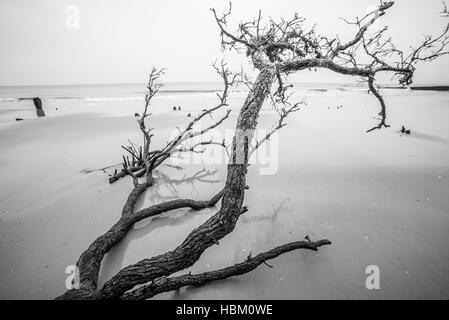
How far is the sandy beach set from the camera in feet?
9.24

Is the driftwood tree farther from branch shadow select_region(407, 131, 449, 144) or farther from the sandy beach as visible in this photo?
branch shadow select_region(407, 131, 449, 144)

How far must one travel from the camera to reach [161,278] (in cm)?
250

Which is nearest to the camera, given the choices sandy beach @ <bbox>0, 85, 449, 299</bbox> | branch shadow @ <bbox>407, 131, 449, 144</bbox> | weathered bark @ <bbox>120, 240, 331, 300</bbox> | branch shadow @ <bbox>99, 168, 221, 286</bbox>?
weathered bark @ <bbox>120, 240, 331, 300</bbox>

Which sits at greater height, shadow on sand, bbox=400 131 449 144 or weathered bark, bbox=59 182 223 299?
shadow on sand, bbox=400 131 449 144

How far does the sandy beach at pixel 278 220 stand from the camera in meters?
2.82

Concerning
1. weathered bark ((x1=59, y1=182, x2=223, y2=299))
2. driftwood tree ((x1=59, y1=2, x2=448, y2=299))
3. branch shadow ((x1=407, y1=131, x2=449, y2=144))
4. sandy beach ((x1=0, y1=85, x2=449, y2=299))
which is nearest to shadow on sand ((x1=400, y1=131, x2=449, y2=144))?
branch shadow ((x1=407, y1=131, x2=449, y2=144))

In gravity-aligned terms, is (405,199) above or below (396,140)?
below

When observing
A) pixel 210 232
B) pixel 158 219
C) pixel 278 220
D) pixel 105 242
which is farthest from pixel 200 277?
pixel 278 220

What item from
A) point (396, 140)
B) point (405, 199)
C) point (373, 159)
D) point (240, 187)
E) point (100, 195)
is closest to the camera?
point (240, 187)

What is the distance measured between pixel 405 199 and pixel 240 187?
3866 mm

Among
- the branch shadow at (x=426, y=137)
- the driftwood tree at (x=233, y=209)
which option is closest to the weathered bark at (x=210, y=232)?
the driftwood tree at (x=233, y=209)

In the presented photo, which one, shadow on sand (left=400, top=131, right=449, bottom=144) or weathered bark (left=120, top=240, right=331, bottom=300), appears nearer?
weathered bark (left=120, top=240, right=331, bottom=300)

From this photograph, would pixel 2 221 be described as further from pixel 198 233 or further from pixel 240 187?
pixel 240 187
